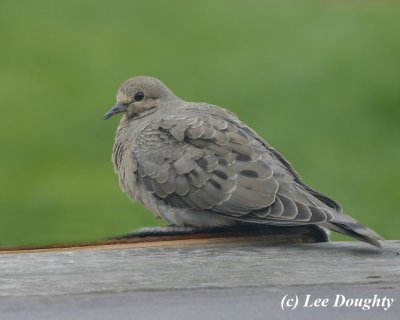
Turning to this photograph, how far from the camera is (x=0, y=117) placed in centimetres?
1312

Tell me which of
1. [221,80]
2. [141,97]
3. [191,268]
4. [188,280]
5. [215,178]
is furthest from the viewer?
[221,80]

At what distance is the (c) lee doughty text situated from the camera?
3174mm

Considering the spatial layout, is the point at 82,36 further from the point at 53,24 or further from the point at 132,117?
the point at 132,117

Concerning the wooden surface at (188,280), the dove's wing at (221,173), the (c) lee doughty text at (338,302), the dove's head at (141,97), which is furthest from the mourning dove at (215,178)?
the (c) lee doughty text at (338,302)

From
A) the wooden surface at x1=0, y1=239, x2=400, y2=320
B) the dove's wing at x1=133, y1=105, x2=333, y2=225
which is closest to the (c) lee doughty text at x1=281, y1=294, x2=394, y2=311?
the wooden surface at x1=0, y1=239, x2=400, y2=320

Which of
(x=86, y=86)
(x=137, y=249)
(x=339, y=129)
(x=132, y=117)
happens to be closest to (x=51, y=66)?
(x=86, y=86)

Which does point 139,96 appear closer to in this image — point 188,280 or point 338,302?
point 188,280

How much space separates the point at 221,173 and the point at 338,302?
1711 millimetres

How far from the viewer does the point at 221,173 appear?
191 inches

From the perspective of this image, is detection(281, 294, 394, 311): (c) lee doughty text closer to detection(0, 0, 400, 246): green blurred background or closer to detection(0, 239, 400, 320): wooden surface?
detection(0, 239, 400, 320): wooden surface

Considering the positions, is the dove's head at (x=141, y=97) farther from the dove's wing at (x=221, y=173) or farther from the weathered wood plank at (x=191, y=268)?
the weathered wood plank at (x=191, y=268)

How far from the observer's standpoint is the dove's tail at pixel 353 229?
3974mm

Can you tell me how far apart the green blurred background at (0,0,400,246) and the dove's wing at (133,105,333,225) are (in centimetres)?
383

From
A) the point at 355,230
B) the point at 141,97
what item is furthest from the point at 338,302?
the point at 141,97
